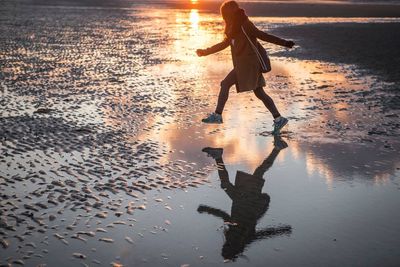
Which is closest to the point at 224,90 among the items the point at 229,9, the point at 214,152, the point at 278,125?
the point at 278,125

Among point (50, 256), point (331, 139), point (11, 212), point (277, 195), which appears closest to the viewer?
point (50, 256)

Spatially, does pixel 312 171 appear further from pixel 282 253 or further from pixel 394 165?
pixel 282 253

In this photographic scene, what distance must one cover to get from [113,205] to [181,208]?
0.68 m

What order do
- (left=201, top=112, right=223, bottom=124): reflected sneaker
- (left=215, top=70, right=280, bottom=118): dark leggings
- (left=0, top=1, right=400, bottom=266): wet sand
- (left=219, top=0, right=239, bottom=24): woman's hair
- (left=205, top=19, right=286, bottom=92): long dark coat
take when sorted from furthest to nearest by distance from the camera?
(left=201, top=112, right=223, bottom=124): reflected sneaker
(left=215, top=70, right=280, bottom=118): dark leggings
(left=205, top=19, right=286, bottom=92): long dark coat
(left=219, top=0, right=239, bottom=24): woman's hair
(left=0, top=1, right=400, bottom=266): wet sand

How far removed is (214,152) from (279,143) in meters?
1.05

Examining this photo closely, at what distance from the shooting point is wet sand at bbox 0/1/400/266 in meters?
4.00

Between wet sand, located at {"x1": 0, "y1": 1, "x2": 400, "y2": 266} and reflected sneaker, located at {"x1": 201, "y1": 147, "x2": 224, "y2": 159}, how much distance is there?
0.12 m

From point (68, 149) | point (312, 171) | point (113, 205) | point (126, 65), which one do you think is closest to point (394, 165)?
point (312, 171)

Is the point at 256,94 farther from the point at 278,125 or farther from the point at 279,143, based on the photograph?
the point at 279,143

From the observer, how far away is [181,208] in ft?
15.7

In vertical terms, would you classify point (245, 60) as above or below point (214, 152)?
above

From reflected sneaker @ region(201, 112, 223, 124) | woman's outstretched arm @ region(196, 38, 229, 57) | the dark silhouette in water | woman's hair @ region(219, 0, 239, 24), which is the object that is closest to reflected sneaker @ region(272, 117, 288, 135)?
reflected sneaker @ region(201, 112, 223, 124)

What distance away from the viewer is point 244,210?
4.78 metres

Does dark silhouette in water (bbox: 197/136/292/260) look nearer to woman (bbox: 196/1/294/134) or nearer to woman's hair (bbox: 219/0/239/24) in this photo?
woman (bbox: 196/1/294/134)
